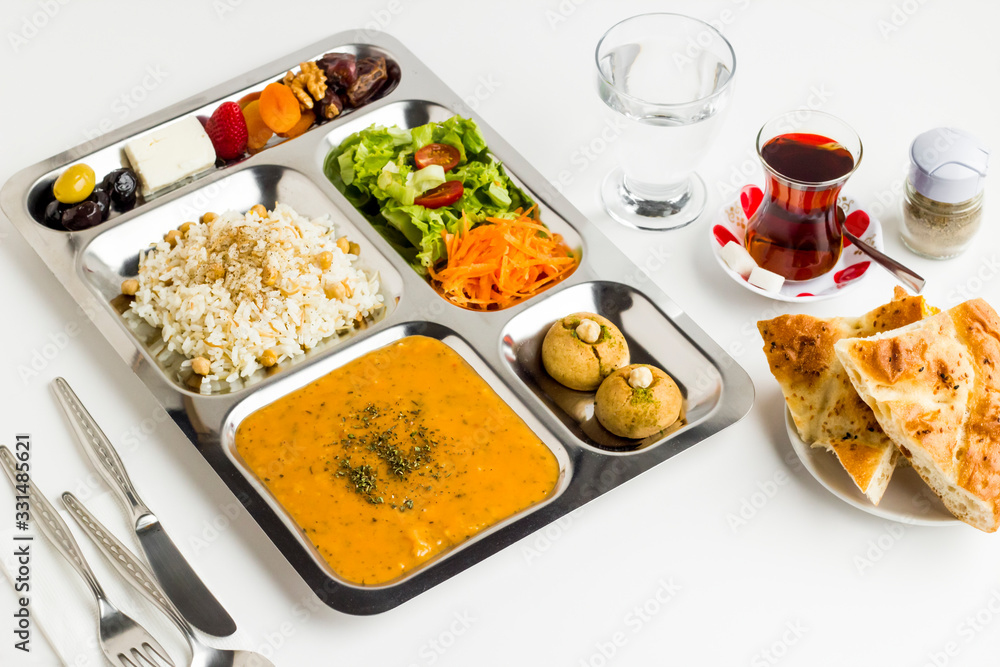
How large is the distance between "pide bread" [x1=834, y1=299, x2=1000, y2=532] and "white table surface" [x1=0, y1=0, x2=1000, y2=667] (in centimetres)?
28

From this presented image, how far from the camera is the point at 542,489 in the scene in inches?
104

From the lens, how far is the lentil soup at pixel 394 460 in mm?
2529

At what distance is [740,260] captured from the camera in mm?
3145

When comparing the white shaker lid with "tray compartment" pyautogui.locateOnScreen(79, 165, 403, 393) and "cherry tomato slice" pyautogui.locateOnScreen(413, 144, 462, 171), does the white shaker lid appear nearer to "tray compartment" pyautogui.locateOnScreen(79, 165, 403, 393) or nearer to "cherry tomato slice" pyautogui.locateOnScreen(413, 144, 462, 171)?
"cherry tomato slice" pyautogui.locateOnScreen(413, 144, 462, 171)

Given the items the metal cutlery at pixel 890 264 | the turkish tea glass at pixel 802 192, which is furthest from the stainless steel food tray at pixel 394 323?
the metal cutlery at pixel 890 264

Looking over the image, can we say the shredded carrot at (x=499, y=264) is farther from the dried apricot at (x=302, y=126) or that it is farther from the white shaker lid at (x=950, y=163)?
the white shaker lid at (x=950, y=163)

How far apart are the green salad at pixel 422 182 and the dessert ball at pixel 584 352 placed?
56 cm

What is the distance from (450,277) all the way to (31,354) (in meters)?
1.38

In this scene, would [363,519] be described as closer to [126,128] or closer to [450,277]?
[450,277]

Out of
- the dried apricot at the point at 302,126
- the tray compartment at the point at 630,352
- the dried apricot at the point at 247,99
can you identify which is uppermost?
the dried apricot at the point at 247,99

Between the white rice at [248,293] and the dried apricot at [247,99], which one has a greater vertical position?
the dried apricot at [247,99]

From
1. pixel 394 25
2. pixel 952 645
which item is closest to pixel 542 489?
pixel 952 645

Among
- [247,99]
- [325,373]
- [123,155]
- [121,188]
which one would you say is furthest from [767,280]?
[123,155]

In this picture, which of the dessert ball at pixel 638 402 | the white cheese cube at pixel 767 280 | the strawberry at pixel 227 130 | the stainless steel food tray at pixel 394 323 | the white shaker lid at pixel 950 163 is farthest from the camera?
the strawberry at pixel 227 130
